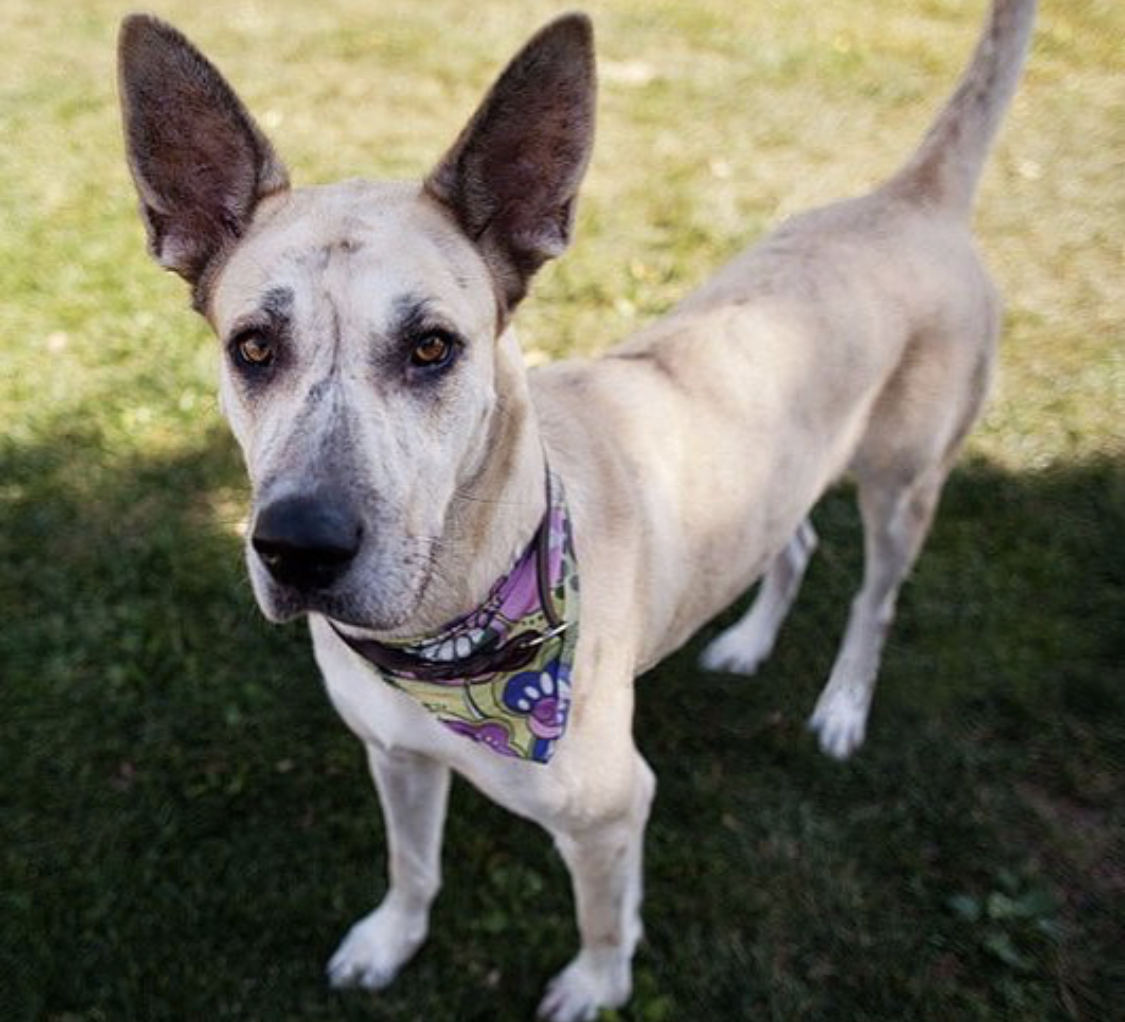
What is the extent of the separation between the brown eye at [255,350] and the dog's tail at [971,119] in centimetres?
222

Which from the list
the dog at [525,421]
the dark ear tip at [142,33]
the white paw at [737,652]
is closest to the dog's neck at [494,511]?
the dog at [525,421]

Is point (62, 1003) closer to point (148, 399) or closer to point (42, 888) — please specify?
point (42, 888)

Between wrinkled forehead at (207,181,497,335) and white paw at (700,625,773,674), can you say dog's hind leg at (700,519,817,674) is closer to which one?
white paw at (700,625,773,674)

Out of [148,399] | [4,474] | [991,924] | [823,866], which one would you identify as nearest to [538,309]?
[148,399]

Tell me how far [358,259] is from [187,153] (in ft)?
1.89

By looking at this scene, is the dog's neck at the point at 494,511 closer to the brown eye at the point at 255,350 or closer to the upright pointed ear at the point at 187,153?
the brown eye at the point at 255,350

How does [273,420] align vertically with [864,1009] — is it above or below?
above

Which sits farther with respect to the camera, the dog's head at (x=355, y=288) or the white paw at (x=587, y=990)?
the white paw at (x=587, y=990)

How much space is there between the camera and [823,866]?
367 cm

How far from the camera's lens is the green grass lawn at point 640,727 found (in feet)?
11.1

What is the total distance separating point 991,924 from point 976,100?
2.55 metres

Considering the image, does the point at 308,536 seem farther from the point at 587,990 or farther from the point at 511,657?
the point at 587,990

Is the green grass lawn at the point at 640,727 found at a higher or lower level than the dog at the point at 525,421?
lower

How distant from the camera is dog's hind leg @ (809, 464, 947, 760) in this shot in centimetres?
378
